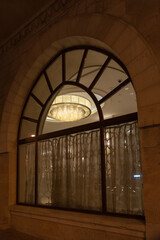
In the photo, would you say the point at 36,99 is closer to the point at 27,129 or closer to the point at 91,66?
the point at 27,129

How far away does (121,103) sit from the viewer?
4.13 metres

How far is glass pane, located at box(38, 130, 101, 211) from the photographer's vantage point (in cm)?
407

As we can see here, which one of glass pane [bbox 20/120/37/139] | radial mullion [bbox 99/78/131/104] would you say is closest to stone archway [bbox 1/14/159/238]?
glass pane [bbox 20/120/37/139]

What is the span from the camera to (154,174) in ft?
9.94

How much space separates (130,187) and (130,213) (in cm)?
37

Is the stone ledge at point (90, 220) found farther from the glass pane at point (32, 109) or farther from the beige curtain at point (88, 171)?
the glass pane at point (32, 109)

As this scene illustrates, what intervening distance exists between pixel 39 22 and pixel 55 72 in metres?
1.24

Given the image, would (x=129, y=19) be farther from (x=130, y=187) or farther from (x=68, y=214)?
(x=68, y=214)

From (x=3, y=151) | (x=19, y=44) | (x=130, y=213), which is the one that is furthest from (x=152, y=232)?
(x=19, y=44)

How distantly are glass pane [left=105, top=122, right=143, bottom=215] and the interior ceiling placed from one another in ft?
10.7

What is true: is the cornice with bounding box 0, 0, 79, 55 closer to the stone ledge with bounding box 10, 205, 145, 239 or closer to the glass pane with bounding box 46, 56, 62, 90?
the glass pane with bounding box 46, 56, 62, 90

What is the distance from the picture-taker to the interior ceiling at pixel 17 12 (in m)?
5.07

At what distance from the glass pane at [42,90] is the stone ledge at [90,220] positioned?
2405mm

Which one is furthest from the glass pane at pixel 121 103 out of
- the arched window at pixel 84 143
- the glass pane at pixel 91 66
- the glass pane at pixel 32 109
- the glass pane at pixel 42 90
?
the glass pane at pixel 32 109
